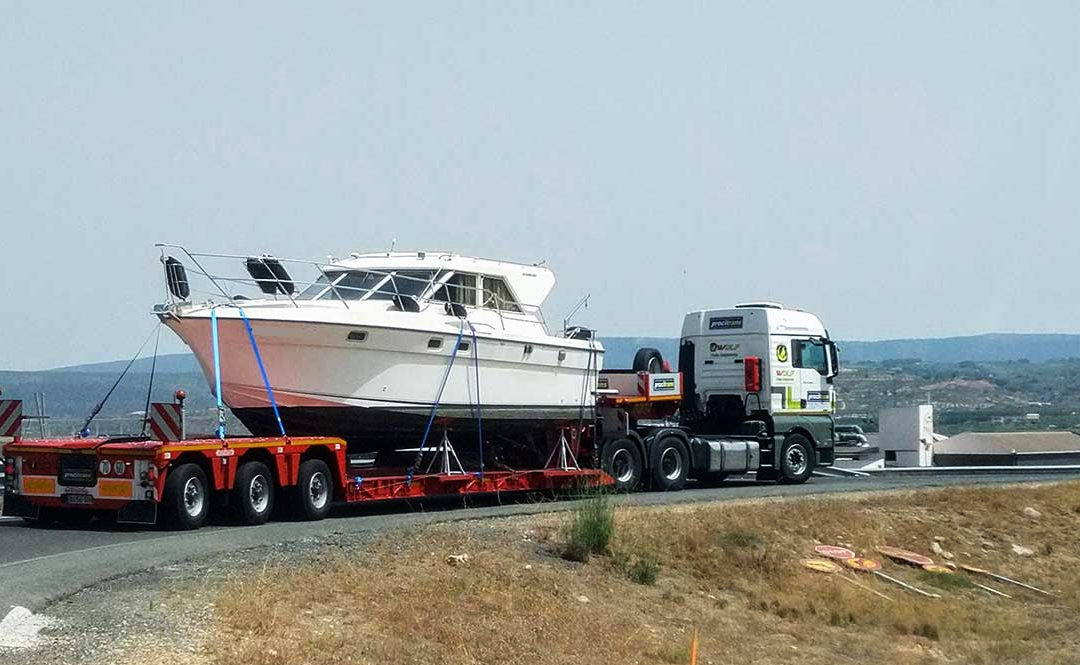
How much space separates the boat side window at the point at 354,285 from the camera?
20281 mm

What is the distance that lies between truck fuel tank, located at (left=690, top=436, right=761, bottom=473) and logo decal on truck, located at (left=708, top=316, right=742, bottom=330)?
7.16 ft

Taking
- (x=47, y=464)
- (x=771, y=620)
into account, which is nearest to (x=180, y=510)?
(x=47, y=464)

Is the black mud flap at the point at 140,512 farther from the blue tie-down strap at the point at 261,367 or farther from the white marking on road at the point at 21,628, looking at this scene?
the white marking on road at the point at 21,628

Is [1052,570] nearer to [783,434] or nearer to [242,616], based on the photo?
[783,434]

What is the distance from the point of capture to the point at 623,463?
24469 mm

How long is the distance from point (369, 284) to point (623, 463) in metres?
6.16

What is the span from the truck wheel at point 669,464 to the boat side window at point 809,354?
326cm

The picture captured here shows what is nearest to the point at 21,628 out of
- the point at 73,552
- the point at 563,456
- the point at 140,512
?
the point at 73,552

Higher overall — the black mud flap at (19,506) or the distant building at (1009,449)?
the black mud flap at (19,506)

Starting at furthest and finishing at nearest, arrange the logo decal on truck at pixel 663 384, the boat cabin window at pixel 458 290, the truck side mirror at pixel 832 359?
the truck side mirror at pixel 832 359
the logo decal on truck at pixel 663 384
the boat cabin window at pixel 458 290

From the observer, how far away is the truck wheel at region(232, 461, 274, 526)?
1777 centimetres

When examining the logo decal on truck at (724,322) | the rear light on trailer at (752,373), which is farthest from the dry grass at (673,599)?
the logo decal on truck at (724,322)

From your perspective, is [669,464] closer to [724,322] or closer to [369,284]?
[724,322]

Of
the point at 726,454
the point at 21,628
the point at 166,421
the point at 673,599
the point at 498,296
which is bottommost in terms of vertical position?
the point at 673,599
